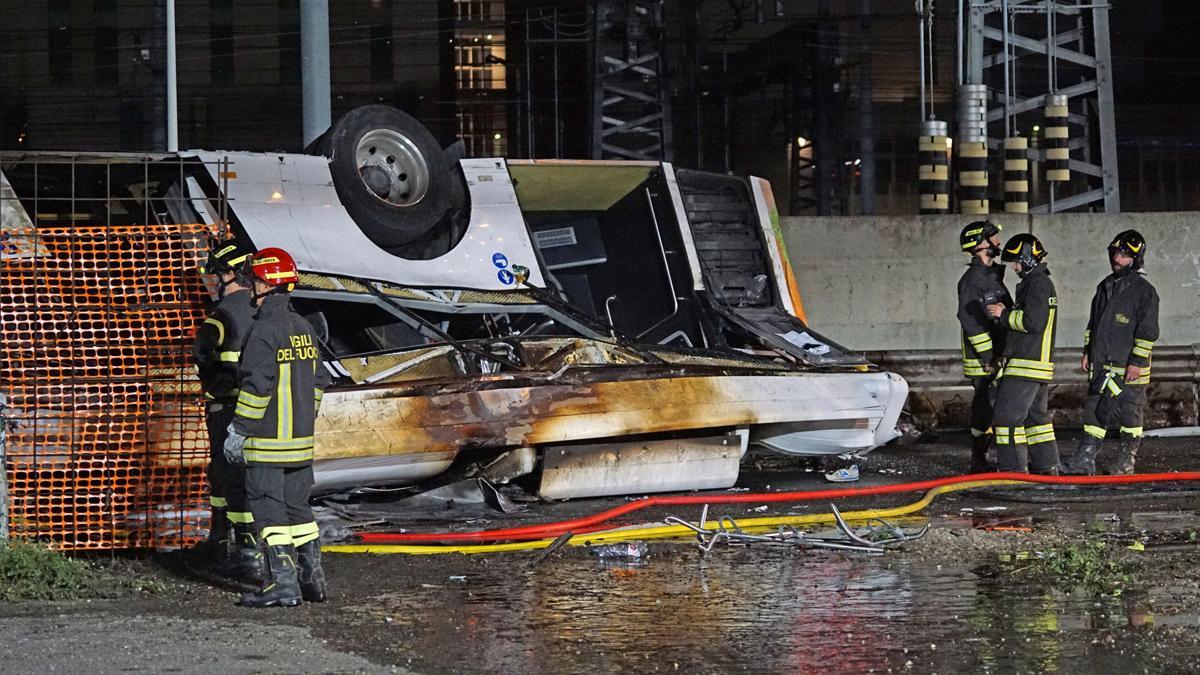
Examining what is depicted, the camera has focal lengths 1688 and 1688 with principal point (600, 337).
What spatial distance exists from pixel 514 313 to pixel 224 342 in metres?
3.12

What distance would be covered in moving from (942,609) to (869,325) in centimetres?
703

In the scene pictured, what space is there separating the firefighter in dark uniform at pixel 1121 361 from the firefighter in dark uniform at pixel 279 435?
5.53 metres

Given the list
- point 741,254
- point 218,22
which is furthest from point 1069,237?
point 218,22

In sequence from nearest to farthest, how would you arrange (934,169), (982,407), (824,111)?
1. (982,407)
2. (934,169)
3. (824,111)

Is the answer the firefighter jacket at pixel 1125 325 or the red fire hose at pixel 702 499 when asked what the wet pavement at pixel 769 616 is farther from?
the firefighter jacket at pixel 1125 325

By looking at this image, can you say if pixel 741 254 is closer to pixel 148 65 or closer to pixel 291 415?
pixel 291 415

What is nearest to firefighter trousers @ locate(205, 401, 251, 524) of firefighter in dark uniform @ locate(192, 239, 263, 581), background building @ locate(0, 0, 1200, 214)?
firefighter in dark uniform @ locate(192, 239, 263, 581)

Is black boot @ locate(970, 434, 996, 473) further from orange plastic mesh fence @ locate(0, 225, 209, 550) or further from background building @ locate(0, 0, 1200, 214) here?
background building @ locate(0, 0, 1200, 214)

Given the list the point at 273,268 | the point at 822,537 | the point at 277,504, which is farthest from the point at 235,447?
the point at 822,537

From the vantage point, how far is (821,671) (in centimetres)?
514

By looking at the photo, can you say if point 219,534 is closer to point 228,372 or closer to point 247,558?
point 247,558

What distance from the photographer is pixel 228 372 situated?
666cm

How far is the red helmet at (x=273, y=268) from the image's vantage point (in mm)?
6379

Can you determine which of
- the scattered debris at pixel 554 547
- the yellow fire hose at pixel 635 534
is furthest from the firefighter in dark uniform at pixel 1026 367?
the scattered debris at pixel 554 547
